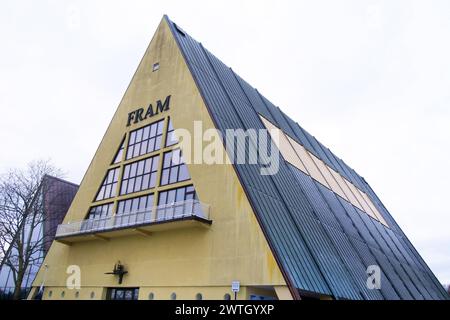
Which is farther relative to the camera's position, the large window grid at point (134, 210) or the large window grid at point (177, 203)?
the large window grid at point (134, 210)

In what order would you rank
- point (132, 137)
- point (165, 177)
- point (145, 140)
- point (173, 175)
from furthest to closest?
1. point (132, 137)
2. point (145, 140)
3. point (165, 177)
4. point (173, 175)

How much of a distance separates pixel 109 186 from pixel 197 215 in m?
10.3

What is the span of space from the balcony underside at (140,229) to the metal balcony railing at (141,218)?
8cm

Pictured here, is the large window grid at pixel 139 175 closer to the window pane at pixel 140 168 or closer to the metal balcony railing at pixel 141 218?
the window pane at pixel 140 168

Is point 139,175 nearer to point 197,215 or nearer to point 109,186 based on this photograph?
point 109,186

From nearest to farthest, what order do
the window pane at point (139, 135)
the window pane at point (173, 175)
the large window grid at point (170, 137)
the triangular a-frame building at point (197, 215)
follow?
the triangular a-frame building at point (197, 215), the window pane at point (173, 175), the large window grid at point (170, 137), the window pane at point (139, 135)

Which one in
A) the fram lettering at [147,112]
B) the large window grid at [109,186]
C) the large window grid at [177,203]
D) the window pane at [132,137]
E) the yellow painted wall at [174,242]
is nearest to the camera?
the yellow painted wall at [174,242]

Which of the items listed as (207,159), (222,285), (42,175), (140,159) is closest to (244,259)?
(222,285)

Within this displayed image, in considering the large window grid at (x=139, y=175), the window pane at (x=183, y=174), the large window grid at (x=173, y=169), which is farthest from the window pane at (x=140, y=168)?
the window pane at (x=183, y=174)

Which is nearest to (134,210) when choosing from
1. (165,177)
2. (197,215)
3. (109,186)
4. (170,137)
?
(165,177)

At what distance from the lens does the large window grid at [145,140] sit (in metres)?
25.0

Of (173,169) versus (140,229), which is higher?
(173,169)

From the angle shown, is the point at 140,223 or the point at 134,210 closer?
the point at 140,223

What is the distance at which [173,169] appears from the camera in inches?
893
